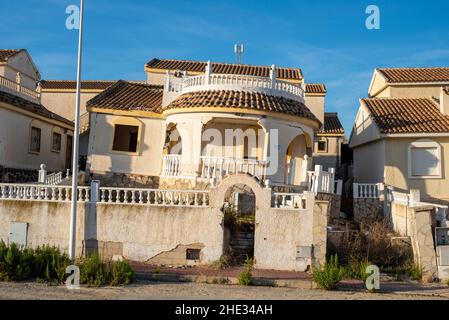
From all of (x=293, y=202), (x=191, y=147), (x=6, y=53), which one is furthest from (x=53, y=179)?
(x=6, y=53)

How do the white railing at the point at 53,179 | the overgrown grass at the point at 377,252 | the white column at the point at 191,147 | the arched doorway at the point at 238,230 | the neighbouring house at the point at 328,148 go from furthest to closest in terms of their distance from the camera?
the neighbouring house at the point at 328,148 → the white railing at the point at 53,179 → the white column at the point at 191,147 → the arched doorway at the point at 238,230 → the overgrown grass at the point at 377,252

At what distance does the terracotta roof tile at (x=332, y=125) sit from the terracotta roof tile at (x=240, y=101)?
17.2m

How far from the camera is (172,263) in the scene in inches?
531

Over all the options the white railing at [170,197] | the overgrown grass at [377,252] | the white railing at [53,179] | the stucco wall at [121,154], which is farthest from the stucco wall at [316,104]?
the white railing at [170,197]

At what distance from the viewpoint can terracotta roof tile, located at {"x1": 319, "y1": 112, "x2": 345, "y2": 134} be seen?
35.3 metres

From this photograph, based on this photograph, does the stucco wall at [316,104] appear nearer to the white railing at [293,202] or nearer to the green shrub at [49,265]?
the white railing at [293,202]

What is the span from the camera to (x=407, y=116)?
22000 millimetres

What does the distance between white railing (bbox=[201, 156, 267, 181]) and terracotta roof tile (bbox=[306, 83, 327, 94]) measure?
1833 cm

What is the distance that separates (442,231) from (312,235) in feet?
10.9

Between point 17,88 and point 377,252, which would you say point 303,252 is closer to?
point 377,252

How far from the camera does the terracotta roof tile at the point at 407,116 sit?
20609mm

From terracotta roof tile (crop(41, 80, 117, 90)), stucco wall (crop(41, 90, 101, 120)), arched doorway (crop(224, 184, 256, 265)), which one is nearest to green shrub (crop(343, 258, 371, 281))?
arched doorway (crop(224, 184, 256, 265))

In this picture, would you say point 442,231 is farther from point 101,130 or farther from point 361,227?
point 101,130

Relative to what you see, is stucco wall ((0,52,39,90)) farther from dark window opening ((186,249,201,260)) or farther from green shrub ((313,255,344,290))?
green shrub ((313,255,344,290))
